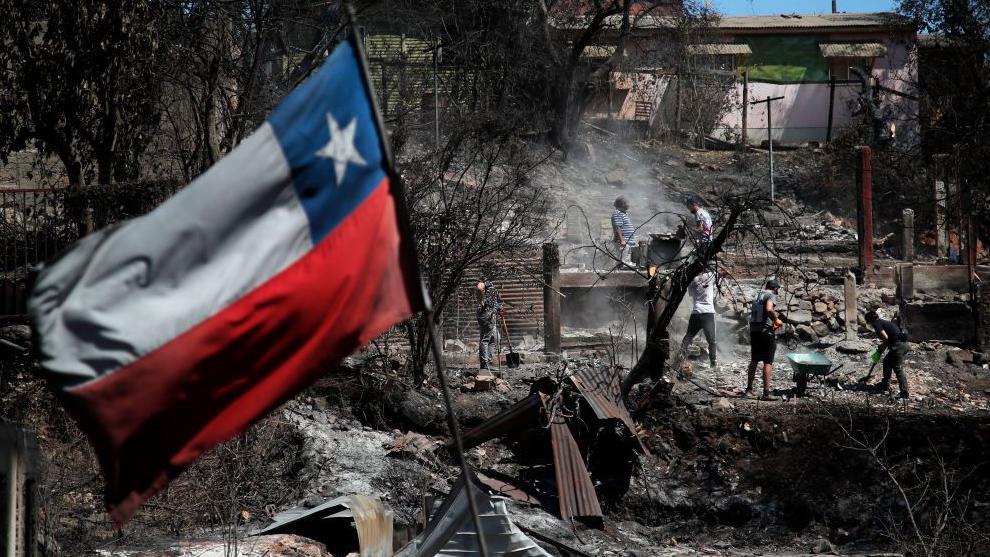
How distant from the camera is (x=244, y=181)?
12.2 feet

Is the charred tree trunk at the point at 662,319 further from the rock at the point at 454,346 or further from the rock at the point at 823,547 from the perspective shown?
the rock at the point at 454,346

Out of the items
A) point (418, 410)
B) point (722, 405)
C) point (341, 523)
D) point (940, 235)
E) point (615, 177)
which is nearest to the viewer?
point (341, 523)

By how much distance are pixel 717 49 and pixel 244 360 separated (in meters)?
33.6

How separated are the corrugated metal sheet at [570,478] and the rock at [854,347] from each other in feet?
22.0

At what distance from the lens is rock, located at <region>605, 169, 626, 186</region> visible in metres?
28.5

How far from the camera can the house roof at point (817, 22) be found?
36.7 meters

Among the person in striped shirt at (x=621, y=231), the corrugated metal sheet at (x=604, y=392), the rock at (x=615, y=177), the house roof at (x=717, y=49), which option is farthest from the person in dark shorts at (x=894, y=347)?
the house roof at (x=717, y=49)

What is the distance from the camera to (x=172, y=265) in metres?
3.61

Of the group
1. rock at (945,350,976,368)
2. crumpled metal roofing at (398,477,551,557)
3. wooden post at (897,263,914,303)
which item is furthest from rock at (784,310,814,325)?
crumpled metal roofing at (398,477,551,557)

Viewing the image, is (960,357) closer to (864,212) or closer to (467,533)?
(864,212)

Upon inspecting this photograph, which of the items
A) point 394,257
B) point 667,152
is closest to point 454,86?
point 667,152

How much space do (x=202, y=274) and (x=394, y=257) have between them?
0.71 metres

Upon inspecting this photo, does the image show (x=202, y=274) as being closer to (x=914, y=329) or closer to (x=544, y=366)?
(x=544, y=366)

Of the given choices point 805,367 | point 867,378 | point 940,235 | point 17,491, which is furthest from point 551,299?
point 940,235
